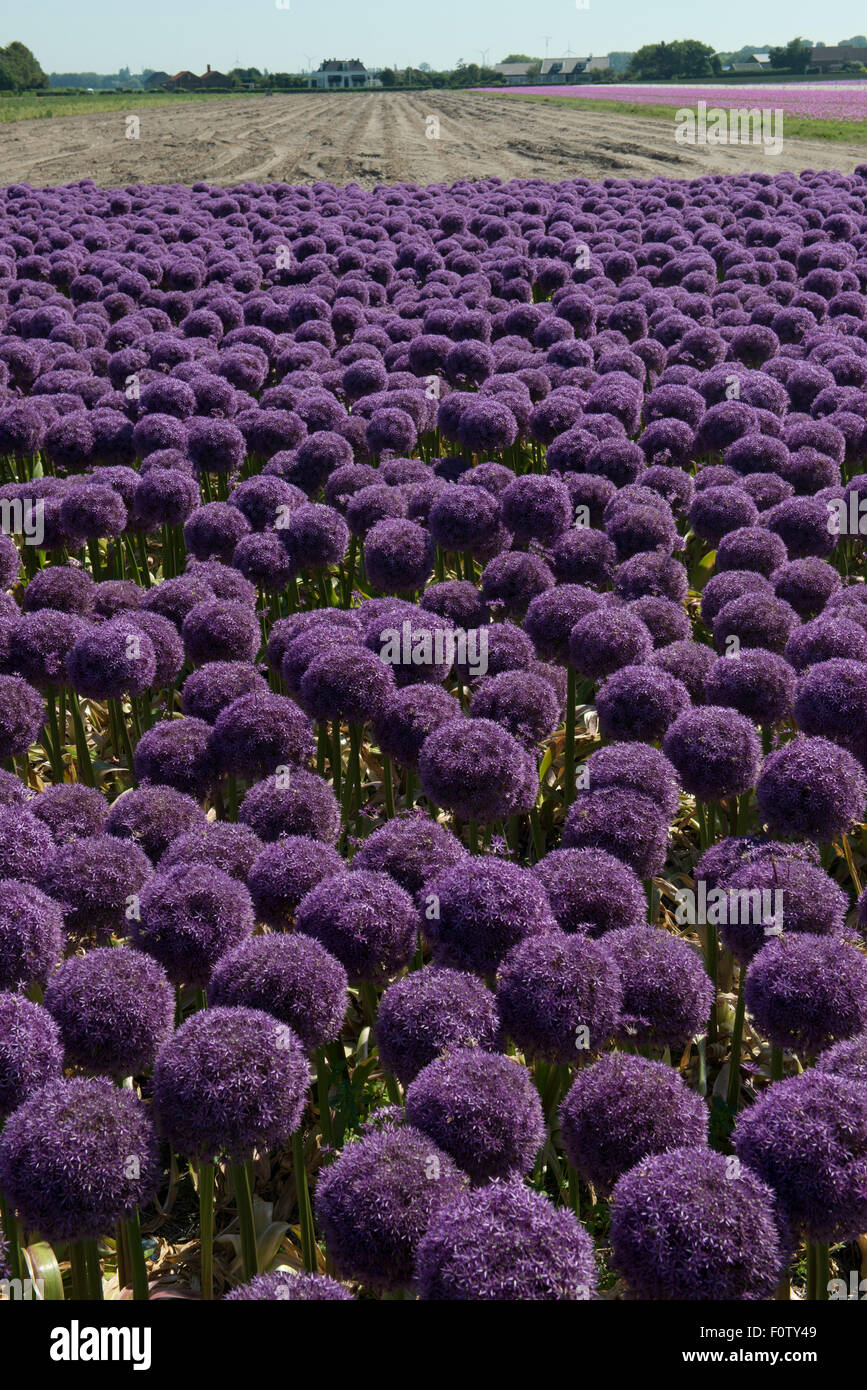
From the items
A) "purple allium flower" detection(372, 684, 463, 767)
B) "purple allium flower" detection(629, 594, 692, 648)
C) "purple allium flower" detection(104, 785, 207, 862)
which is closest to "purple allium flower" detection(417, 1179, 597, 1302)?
"purple allium flower" detection(104, 785, 207, 862)

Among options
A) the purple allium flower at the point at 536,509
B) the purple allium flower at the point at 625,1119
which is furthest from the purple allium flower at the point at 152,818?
the purple allium flower at the point at 536,509

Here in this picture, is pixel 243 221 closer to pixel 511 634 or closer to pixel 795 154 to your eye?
pixel 511 634

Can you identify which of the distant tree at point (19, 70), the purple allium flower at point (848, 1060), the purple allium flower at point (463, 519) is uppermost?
the distant tree at point (19, 70)

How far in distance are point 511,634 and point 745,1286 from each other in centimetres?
408

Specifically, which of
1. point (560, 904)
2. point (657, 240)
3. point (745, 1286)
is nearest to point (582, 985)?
point (560, 904)

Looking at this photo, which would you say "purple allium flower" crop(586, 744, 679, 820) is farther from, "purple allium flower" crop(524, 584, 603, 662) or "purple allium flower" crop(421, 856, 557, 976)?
"purple allium flower" crop(524, 584, 603, 662)

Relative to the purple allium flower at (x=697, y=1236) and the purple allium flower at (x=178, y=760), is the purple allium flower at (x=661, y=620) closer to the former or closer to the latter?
the purple allium flower at (x=178, y=760)

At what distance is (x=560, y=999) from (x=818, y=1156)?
91 centimetres

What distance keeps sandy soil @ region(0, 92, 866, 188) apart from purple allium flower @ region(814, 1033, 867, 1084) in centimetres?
4288

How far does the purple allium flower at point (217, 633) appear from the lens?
6660 mm

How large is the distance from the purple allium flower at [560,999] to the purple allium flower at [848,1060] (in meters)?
0.68

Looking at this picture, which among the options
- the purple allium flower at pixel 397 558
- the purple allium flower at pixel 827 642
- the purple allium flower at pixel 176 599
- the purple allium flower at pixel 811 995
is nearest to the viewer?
the purple allium flower at pixel 811 995

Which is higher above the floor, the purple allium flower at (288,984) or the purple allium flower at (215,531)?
the purple allium flower at (215,531)
